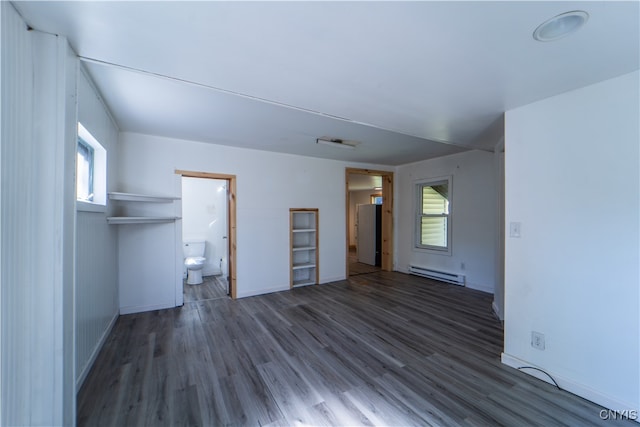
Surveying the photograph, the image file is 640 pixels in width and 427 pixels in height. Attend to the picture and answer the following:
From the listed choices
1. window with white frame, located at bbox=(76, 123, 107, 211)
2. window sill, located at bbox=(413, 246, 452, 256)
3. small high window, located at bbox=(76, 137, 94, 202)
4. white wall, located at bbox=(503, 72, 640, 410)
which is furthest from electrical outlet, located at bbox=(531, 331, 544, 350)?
small high window, located at bbox=(76, 137, 94, 202)

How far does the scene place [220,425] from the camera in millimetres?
1609

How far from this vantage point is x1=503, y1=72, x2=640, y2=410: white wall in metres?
1.71

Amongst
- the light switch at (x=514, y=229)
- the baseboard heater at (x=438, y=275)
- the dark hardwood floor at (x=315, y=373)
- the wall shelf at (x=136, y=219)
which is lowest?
the dark hardwood floor at (x=315, y=373)

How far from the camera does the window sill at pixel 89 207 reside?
188cm

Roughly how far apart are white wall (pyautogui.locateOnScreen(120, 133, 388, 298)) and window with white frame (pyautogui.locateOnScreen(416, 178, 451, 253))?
67.2 inches

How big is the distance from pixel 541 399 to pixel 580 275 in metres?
0.94

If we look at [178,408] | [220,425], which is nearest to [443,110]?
[220,425]

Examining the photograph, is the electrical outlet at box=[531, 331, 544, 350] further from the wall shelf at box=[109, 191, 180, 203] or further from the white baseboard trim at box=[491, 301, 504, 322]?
the wall shelf at box=[109, 191, 180, 203]

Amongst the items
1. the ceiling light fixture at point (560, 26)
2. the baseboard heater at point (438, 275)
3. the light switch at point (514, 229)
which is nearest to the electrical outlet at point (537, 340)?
the light switch at point (514, 229)

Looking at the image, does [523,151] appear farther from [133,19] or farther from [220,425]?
[220,425]

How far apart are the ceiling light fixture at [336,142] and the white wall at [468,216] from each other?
2.18 metres

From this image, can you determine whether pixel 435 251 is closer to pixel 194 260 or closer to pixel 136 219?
pixel 194 260

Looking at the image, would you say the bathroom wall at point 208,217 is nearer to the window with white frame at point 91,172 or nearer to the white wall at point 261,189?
the white wall at point 261,189

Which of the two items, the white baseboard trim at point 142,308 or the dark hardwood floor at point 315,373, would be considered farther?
the white baseboard trim at point 142,308
